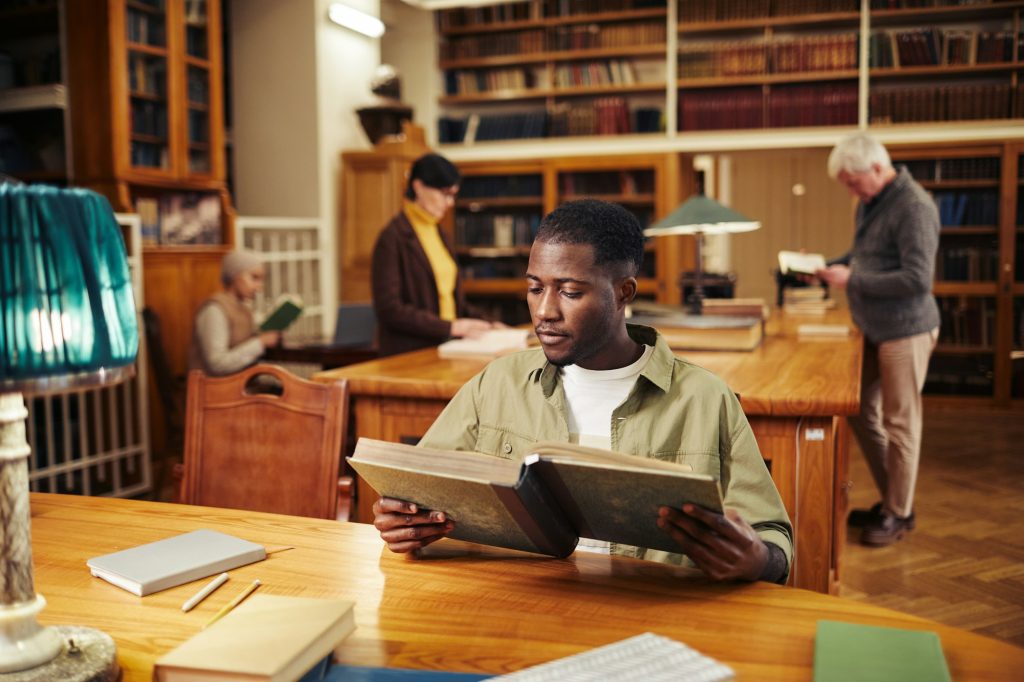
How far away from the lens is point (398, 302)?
3535 millimetres

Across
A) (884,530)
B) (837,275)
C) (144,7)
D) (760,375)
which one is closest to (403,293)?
(760,375)

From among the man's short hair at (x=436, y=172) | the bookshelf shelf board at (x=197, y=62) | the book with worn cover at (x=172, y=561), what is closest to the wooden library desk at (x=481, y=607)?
the book with worn cover at (x=172, y=561)

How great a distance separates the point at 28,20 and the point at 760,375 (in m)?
4.83

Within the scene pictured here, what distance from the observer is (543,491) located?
3.95ft

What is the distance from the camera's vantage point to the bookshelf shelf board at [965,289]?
6.57 m

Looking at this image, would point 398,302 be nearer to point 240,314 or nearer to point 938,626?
point 240,314

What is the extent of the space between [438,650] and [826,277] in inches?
135

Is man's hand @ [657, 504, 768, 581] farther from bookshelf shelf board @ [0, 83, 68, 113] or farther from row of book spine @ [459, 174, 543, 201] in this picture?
row of book spine @ [459, 174, 543, 201]

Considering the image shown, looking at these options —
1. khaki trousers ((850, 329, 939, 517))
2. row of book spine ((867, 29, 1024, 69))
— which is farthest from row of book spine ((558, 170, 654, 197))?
khaki trousers ((850, 329, 939, 517))

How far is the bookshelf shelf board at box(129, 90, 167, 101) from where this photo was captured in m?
5.02

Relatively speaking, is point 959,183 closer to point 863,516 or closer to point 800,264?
point 800,264

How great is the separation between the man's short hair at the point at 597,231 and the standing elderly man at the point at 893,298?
96.3 inches

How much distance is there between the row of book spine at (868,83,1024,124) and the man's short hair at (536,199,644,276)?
575cm

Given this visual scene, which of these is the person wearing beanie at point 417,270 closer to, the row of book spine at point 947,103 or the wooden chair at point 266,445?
the wooden chair at point 266,445
